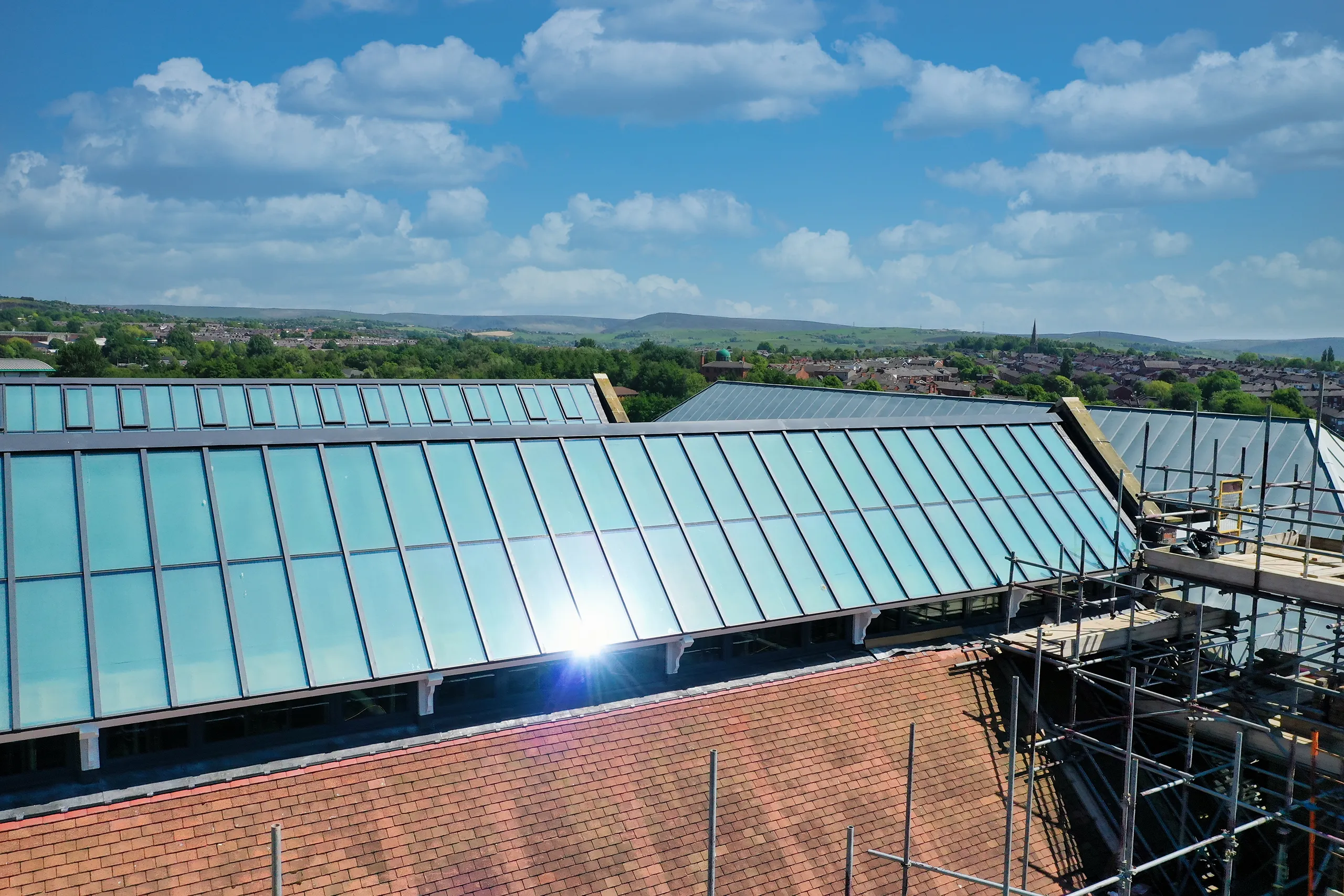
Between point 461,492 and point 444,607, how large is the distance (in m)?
2.69

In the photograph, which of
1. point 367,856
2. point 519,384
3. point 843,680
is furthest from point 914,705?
point 519,384

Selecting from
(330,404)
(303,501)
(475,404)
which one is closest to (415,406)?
(475,404)

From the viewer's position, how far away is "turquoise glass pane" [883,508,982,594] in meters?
20.3

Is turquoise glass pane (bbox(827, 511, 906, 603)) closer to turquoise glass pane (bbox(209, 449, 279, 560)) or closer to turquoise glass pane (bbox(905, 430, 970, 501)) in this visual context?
turquoise glass pane (bbox(905, 430, 970, 501))

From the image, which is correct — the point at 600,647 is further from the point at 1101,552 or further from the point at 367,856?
the point at 1101,552

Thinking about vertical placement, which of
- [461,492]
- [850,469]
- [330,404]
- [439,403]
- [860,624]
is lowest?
[860,624]

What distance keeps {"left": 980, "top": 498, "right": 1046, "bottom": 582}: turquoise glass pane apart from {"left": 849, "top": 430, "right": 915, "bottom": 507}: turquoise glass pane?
2.09 m

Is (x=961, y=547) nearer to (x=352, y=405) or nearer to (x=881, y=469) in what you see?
(x=881, y=469)

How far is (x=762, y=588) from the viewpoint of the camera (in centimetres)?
1859

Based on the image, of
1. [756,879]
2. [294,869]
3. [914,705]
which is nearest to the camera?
[294,869]

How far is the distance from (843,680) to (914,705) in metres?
1.41

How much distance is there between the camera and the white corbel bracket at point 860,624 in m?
19.1

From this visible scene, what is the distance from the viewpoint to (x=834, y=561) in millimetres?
19719

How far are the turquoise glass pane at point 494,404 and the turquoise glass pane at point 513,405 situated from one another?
0.13 meters
